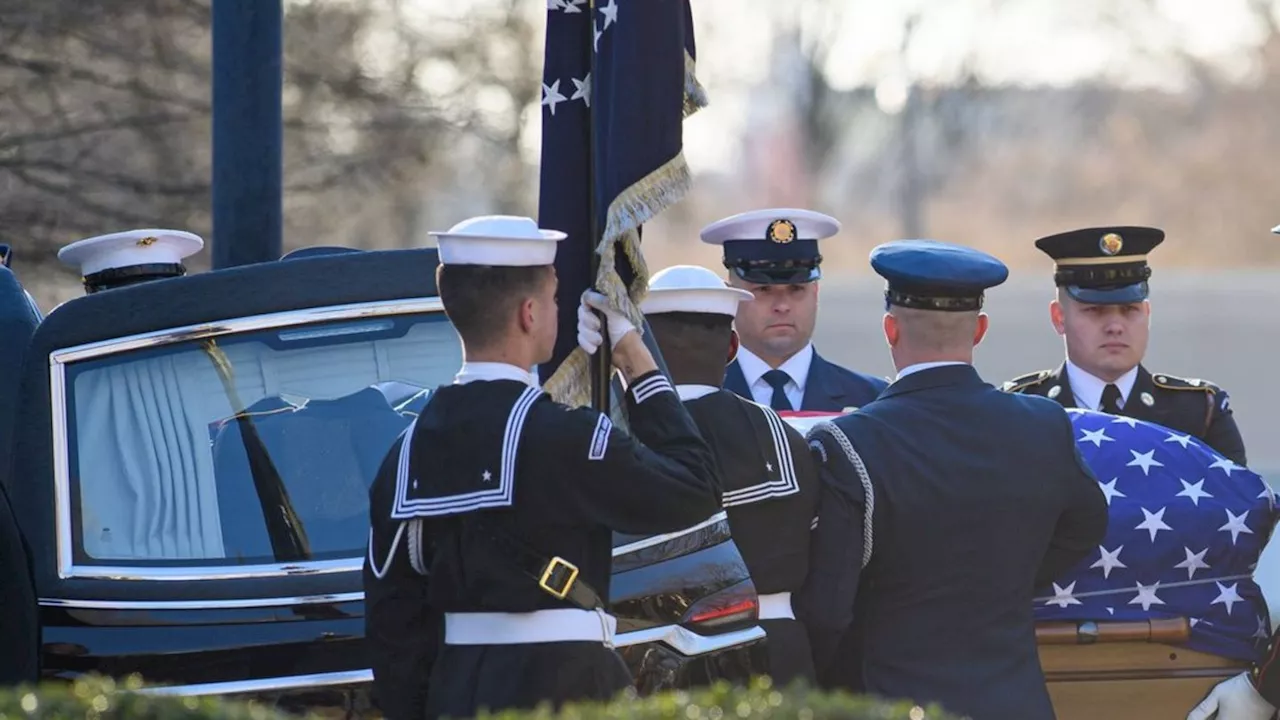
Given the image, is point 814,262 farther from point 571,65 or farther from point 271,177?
point 571,65

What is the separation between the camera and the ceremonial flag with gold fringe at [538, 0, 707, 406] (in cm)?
456

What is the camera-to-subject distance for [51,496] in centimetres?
493

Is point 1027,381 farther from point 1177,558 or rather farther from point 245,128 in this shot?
point 245,128

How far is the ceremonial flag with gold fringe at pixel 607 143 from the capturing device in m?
4.56

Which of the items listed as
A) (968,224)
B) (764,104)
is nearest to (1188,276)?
(968,224)

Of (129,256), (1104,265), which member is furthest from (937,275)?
(129,256)

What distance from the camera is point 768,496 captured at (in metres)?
5.08

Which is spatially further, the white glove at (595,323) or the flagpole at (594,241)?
the flagpole at (594,241)

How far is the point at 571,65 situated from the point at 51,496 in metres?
1.52

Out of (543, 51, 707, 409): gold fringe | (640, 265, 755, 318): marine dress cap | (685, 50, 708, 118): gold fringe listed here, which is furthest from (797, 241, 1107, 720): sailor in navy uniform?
(543, 51, 707, 409): gold fringe

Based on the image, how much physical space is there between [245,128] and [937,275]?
3.11 m

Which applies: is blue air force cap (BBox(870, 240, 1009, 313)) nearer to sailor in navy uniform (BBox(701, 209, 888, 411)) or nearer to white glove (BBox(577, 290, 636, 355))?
white glove (BBox(577, 290, 636, 355))

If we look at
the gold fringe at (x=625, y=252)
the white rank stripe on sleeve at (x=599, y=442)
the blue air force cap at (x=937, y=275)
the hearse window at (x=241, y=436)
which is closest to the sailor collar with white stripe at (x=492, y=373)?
the white rank stripe on sleeve at (x=599, y=442)

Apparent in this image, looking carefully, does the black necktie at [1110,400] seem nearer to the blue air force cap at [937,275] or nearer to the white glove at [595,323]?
the blue air force cap at [937,275]
